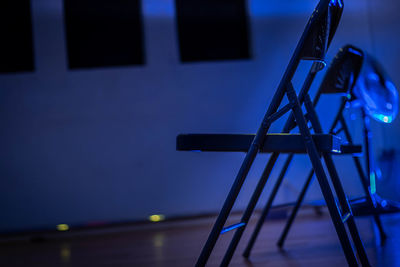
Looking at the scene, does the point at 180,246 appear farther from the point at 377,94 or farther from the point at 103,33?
the point at 103,33

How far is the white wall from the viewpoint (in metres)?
3.62

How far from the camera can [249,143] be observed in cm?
152

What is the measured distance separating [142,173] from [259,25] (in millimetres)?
1666

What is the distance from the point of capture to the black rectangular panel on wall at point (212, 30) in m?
3.91

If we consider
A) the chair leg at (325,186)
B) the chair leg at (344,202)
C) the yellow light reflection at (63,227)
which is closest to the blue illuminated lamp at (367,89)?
the chair leg at (344,202)

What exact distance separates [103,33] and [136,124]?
87 centimetres

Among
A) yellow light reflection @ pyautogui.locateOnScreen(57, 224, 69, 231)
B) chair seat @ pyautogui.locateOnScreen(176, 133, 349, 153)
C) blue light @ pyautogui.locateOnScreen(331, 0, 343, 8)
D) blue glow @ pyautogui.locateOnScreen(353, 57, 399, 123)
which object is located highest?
blue light @ pyautogui.locateOnScreen(331, 0, 343, 8)

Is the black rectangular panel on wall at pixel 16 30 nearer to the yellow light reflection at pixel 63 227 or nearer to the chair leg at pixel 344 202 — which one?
the yellow light reflection at pixel 63 227

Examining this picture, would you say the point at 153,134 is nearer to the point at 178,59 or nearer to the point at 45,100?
the point at 178,59

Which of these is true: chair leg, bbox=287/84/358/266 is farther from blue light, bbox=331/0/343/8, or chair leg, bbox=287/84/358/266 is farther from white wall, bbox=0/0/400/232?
white wall, bbox=0/0/400/232

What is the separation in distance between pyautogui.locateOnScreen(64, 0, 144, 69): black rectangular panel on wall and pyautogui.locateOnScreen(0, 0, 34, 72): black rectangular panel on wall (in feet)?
1.09

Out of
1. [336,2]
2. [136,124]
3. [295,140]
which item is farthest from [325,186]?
[136,124]

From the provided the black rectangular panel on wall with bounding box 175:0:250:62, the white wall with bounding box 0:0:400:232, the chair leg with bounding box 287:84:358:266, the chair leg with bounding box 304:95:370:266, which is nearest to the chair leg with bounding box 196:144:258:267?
the chair leg with bounding box 287:84:358:266

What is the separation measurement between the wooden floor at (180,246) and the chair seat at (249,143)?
0.60 meters
